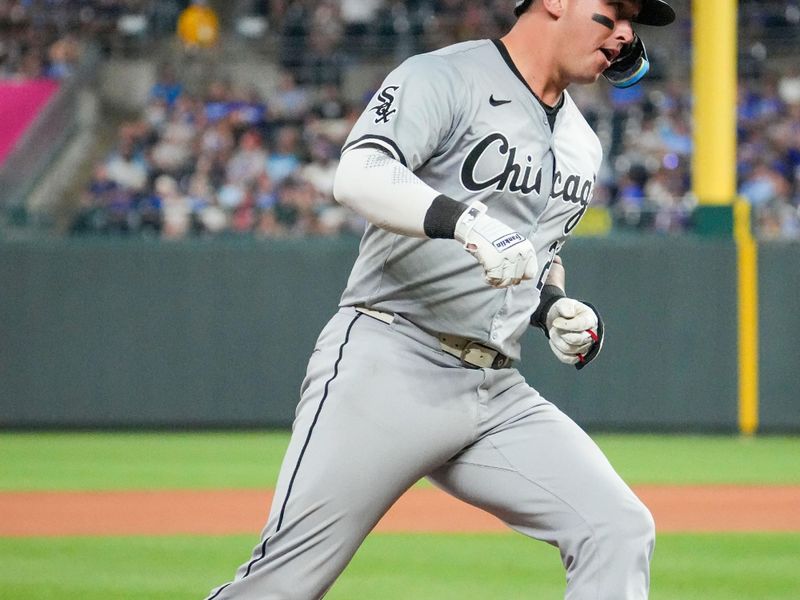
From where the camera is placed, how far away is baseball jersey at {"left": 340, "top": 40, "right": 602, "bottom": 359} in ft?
10.9

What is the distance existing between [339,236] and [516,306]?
7857mm

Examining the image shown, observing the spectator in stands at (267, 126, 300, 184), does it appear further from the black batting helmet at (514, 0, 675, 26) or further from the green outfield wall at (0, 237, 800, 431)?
the black batting helmet at (514, 0, 675, 26)

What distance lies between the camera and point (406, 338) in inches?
137

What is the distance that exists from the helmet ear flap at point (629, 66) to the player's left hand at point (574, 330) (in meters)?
0.71

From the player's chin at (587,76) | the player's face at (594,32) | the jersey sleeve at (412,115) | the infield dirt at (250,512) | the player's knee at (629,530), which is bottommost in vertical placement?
the infield dirt at (250,512)

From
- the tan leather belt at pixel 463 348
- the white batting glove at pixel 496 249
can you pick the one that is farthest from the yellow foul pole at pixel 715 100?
the white batting glove at pixel 496 249

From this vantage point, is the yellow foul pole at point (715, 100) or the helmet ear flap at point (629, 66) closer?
the helmet ear flap at point (629, 66)

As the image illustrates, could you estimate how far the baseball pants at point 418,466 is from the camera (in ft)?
10.6

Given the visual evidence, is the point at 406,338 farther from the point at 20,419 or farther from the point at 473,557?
the point at 20,419

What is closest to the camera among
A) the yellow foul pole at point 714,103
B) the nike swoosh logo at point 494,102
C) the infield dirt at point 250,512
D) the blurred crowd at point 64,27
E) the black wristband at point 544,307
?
the nike swoosh logo at point 494,102

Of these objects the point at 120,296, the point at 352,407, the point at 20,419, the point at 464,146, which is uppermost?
the point at 464,146

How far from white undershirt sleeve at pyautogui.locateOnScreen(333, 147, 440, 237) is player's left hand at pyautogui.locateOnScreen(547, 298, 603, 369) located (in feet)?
2.27

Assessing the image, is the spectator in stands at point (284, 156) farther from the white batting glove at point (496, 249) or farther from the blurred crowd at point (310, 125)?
the white batting glove at point (496, 249)

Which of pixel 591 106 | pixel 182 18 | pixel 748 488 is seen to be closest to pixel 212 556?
pixel 748 488
